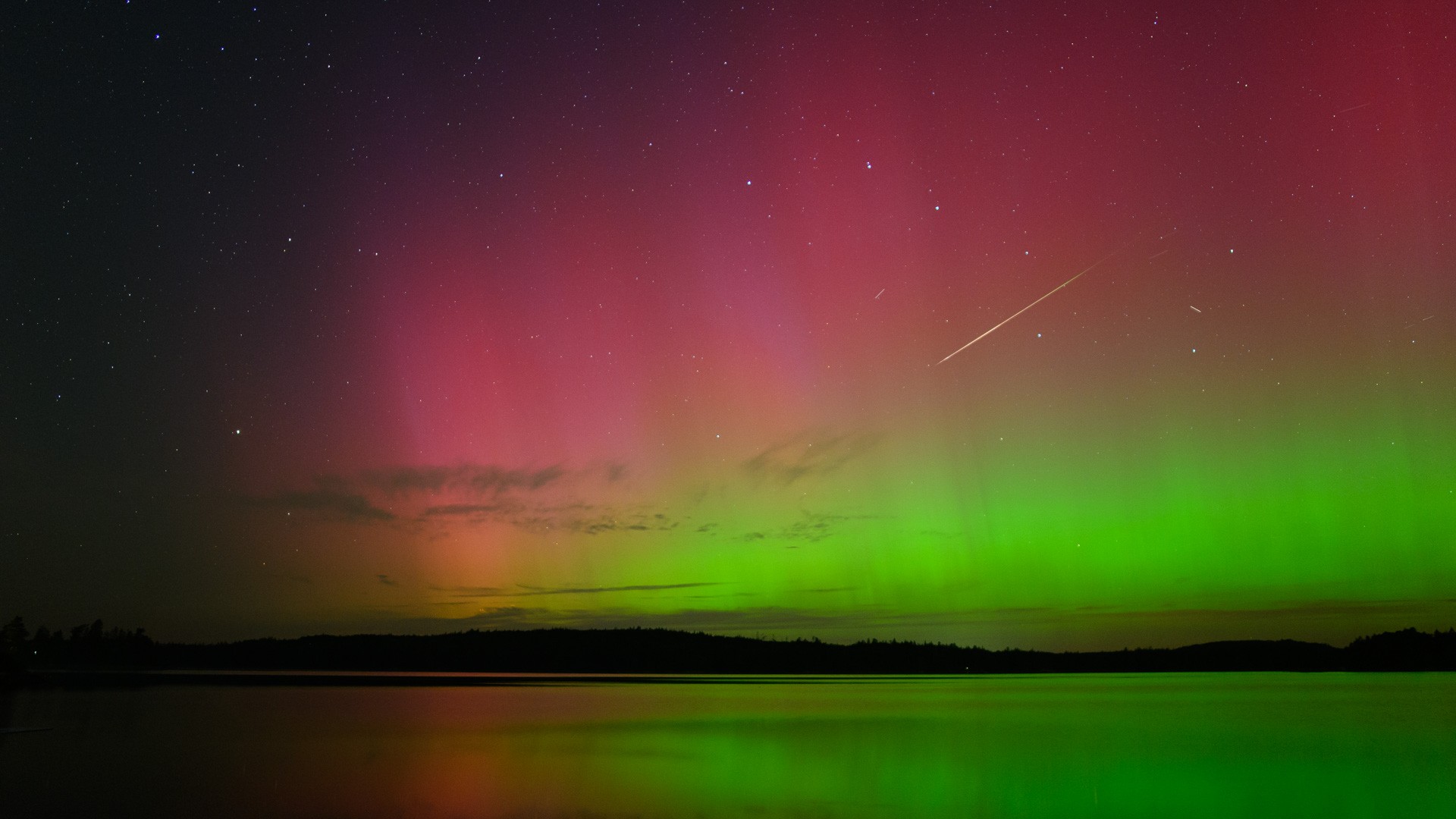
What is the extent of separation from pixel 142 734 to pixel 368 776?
9.65 meters

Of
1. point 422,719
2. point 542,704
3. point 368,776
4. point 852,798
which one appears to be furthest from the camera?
point 542,704

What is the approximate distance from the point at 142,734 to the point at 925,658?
112 meters

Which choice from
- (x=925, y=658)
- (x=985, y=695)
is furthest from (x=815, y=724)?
(x=925, y=658)

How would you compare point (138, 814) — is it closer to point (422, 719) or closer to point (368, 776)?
point (368, 776)

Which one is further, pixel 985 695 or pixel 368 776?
pixel 985 695

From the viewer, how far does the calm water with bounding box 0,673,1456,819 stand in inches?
Result: 508

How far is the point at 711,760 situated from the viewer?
59.4ft

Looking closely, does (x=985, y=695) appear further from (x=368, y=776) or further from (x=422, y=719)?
Result: (x=368, y=776)

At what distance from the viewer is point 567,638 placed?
117250 millimetres

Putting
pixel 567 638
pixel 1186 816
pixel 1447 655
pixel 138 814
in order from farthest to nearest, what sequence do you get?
1. pixel 567 638
2. pixel 1447 655
3. pixel 1186 816
4. pixel 138 814

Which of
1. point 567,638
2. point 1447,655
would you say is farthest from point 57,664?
point 1447,655

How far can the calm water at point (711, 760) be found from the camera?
1290 centimetres

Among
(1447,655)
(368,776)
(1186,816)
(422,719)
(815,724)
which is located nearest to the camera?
(1186,816)

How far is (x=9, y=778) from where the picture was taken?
1356cm
